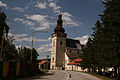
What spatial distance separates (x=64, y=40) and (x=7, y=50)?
171 ft

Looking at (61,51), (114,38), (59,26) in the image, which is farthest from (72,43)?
(114,38)

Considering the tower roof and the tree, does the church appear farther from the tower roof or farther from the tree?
the tree

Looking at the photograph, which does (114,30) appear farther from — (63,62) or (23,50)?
(63,62)

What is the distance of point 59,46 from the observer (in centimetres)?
8044

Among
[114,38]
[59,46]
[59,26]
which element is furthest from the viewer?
[59,26]

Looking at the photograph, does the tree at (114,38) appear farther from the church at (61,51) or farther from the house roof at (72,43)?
the house roof at (72,43)

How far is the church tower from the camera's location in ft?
257

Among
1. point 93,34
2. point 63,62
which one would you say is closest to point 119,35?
point 93,34

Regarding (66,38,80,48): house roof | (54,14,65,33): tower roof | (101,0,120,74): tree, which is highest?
(54,14,65,33): tower roof

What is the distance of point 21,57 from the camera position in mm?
44250

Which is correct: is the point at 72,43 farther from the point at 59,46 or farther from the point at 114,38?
the point at 114,38

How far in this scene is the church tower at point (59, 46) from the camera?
7844 cm

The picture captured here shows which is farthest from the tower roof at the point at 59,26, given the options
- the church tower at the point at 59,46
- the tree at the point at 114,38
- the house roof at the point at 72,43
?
the tree at the point at 114,38

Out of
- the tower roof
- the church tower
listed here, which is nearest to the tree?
the church tower
